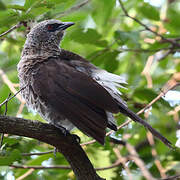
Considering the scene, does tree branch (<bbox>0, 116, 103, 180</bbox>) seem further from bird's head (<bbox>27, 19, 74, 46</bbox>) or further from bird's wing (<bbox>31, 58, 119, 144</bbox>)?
bird's head (<bbox>27, 19, 74, 46</bbox>)

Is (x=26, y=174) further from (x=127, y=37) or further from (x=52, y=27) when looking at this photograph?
(x=127, y=37)

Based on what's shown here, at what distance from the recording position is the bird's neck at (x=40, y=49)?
4398 millimetres

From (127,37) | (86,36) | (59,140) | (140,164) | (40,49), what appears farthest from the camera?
(140,164)

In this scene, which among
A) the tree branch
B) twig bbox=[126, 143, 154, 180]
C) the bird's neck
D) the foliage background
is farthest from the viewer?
twig bbox=[126, 143, 154, 180]

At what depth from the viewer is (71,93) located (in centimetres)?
355

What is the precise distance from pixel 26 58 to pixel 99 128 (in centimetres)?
139

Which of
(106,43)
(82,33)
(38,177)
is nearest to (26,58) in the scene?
(82,33)

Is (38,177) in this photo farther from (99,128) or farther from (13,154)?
(99,128)

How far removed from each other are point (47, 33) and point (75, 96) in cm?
140

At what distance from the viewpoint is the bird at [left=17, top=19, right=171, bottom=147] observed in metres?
3.38

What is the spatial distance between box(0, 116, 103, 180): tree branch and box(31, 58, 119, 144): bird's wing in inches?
7.3

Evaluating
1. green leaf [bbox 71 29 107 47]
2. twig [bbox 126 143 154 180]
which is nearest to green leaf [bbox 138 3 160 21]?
green leaf [bbox 71 29 107 47]

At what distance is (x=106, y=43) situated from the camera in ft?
14.8

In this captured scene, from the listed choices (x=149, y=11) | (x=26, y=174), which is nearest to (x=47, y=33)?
(x=149, y=11)
